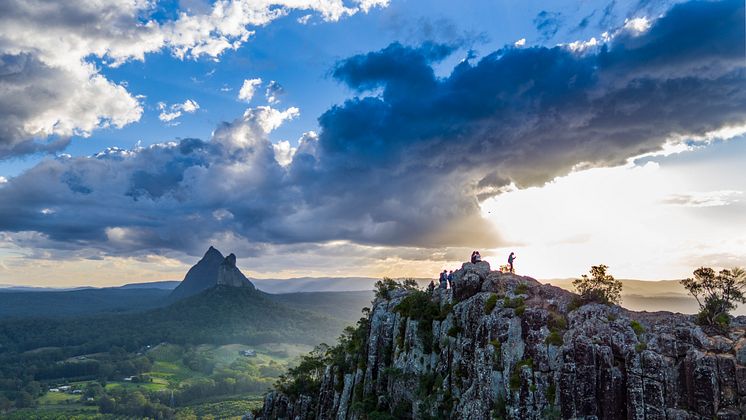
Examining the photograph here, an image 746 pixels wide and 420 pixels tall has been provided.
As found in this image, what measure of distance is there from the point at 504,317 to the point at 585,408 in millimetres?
15210

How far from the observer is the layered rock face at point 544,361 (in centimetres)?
4444

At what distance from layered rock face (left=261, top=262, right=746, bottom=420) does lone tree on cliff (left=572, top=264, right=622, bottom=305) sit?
2.18 m

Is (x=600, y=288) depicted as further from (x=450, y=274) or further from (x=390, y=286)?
(x=390, y=286)

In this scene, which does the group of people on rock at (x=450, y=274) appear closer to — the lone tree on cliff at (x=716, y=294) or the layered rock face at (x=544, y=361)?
the layered rock face at (x=544, y=361)

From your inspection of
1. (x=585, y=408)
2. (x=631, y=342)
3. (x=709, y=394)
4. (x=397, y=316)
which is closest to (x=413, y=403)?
(x=397, y=316)

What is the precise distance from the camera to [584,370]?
48750 mm

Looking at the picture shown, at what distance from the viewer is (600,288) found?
60.9 metres

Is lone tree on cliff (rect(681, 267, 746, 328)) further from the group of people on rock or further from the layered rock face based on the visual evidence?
the group of people on rock

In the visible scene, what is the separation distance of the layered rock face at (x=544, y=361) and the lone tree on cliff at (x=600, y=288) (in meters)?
2.18

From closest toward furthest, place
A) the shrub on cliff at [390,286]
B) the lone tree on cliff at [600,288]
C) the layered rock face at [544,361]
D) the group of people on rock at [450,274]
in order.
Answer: the layered rock face at [544,361] < the lone tree on cliff at [600,288] < the group of people on rock at [450,274] < the shrub on cliff at [390,286]

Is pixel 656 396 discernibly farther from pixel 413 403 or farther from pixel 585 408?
pixel 413 403

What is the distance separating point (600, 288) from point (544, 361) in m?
15.6

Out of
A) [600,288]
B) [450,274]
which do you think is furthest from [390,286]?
[600,288]

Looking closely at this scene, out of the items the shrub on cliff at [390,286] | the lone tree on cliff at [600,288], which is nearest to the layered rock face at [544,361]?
the lone tree on cliff at [600,288]
